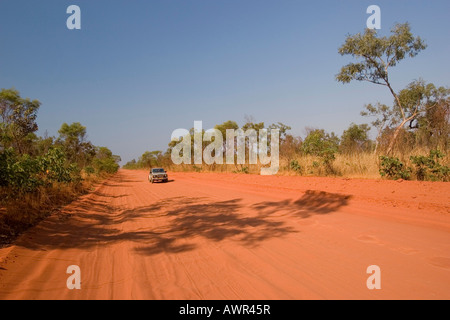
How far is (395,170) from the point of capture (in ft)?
34.5

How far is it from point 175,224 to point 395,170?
959 centimetres

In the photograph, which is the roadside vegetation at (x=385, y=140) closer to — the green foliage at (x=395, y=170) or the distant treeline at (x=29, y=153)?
the green foliage at (x=395, y=170)

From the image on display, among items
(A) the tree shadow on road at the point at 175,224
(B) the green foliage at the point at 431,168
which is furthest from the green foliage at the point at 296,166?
(B) the green foliage at the point at 431,168

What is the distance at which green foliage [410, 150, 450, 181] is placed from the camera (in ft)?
30.4

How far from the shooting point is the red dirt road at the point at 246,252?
3109 millimetres

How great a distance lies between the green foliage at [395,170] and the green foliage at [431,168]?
0.40 metres

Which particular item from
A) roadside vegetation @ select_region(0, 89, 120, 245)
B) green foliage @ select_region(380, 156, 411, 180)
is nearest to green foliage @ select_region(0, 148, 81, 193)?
roadside vegetation @ select_region(0, 89, 120, 245)

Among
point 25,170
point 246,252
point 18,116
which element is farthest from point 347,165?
point 18,116

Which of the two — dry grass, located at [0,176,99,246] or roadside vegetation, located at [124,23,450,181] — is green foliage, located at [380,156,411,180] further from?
dry grass, located at [0,176,99,246]

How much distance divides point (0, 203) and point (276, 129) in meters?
22.9

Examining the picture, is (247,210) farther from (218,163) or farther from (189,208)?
(218,163)

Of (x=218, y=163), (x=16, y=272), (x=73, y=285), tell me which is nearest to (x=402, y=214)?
(x=73, y=285)

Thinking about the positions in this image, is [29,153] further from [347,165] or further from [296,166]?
[347,165]

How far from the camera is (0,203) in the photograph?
274 inches
